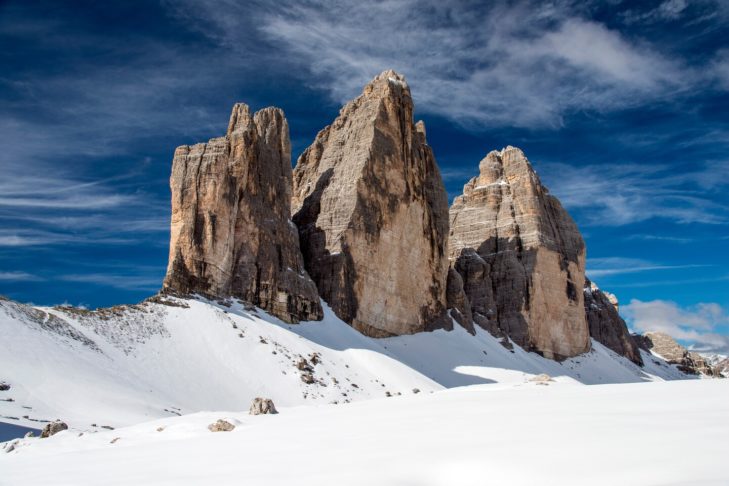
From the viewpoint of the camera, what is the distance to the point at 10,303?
1033 inches

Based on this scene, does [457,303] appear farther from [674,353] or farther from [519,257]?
[674,353]

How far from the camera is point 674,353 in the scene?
108 m

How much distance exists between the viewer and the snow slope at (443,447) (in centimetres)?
607

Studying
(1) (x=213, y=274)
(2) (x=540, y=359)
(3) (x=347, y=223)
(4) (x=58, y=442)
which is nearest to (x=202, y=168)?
(1) (x=213, y=274)

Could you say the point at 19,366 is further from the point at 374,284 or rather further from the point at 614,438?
the point at 374,284

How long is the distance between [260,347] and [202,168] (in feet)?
41.9

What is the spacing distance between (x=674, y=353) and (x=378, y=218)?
80.4 metres

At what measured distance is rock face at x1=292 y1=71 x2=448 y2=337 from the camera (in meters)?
47.8

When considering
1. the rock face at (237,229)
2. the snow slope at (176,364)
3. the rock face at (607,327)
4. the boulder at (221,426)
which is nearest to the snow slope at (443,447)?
the boulder at (221,426)

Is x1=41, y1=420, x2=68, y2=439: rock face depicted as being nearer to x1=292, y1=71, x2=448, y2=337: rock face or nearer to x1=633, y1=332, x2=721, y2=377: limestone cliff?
x1=292, y1=71, x2=448, y2=337: rock face

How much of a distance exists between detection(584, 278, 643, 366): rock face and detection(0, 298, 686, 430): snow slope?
50276 mm

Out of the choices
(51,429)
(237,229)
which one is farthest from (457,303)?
(51,429)

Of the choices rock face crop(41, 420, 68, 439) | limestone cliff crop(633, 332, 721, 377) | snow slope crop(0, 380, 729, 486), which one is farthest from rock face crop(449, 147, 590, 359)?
snow slope crop(0, 380, 729, 486)

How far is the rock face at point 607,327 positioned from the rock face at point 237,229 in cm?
6084
